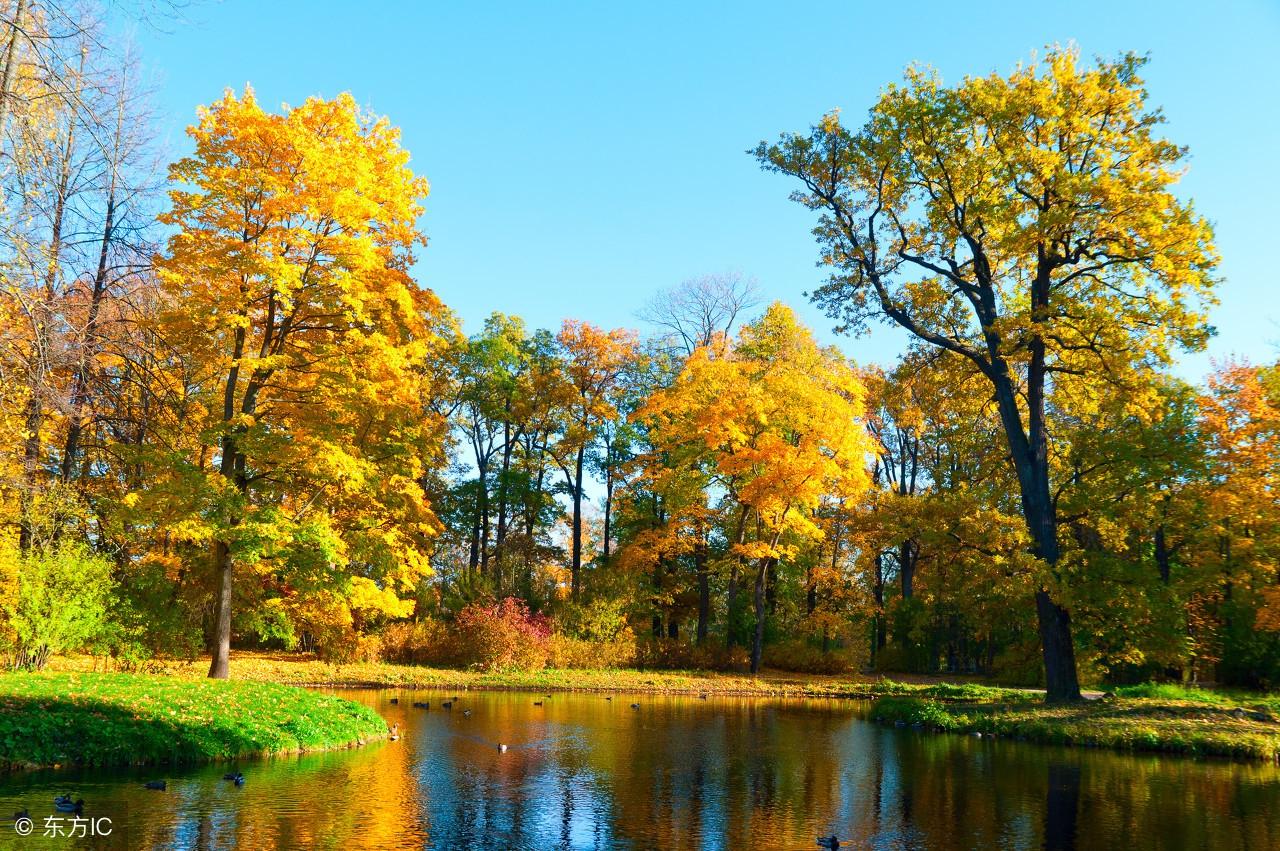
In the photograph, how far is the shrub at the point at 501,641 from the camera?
93.4ft

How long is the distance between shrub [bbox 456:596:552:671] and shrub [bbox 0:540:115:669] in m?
13.1

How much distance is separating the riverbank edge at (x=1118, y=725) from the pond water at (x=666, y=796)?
1.00 m

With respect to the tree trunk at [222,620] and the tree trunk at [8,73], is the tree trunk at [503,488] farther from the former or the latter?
the tree trunk at [8,73]

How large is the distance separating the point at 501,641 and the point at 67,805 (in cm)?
2032

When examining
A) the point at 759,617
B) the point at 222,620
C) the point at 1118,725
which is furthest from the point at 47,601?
the point at 759,617

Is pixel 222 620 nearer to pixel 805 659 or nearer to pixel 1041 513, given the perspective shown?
pixel 1041 513

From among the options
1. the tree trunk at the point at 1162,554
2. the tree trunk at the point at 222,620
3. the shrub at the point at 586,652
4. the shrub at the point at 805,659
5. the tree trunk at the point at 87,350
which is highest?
the tree trunk at the point at 87,350

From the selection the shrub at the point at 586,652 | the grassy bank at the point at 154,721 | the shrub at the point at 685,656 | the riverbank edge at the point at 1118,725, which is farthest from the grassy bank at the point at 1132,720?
the grassy bank at the point at 154,721

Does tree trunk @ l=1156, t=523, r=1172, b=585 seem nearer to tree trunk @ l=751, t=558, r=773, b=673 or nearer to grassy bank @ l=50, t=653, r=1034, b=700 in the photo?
grassy bank @ l=50, t=653, r=1034, b=700

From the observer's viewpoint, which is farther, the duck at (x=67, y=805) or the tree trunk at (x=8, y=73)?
the tree trunk at (x=8, y=73)

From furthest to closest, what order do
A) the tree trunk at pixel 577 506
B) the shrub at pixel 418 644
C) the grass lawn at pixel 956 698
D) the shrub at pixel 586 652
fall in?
the tree trunk at pixel 577 506 < the shrub at pixel 586 652 < the shrub at pixel 418 644 < the grass lawn at pixel 956 698

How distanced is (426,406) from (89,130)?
33365 mm

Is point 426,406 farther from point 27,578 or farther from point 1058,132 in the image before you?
point 1058,132

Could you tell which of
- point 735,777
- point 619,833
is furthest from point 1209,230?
point 619,833
